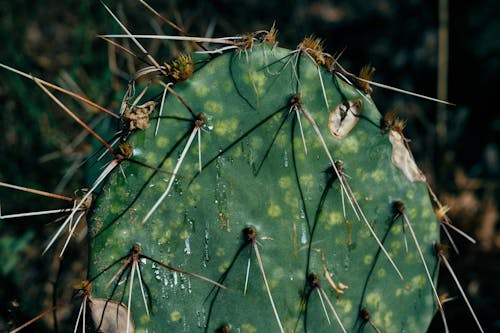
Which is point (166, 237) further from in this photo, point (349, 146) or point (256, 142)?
point (349, 146)

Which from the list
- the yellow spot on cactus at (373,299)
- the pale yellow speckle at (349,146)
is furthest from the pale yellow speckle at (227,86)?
the yellow spot on cactus at (373,299)

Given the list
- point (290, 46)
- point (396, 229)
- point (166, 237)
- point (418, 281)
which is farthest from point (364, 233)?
point (290, 46)

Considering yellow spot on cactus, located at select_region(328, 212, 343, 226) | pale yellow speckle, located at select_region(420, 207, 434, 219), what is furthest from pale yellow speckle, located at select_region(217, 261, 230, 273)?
pale yellow speckle, located at select_region(420, 207, 434, 219)

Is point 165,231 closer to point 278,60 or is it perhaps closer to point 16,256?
point 278,60

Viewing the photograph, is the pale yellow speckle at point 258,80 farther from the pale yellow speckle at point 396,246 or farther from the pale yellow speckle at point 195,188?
the pale yellow speckle at point 396,246

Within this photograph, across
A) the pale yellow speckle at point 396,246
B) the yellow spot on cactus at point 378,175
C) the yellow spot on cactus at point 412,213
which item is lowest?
the pale yellow speckle at point 396,246

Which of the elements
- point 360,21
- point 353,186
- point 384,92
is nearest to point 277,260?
point 353,186
